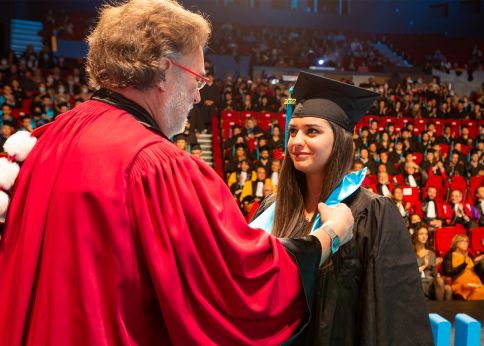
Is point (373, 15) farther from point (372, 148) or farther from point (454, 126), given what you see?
point (372, 148)

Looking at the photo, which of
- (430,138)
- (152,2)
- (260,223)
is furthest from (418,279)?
(430,138)

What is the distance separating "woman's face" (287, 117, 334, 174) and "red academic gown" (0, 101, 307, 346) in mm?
901

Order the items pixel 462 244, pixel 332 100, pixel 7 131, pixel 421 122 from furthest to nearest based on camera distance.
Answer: pixel 421 122 → pixel 7 131 → pixel 462 244 → pixel 332 100

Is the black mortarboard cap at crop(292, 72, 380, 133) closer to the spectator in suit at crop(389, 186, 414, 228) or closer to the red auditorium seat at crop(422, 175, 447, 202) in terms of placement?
the spectator in suit at crop(389, 186, 414, 228)

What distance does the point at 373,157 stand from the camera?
36.6ft

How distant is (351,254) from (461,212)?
8.40 m

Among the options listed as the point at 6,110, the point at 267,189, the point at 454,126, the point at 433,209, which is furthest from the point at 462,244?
the point at 6,110

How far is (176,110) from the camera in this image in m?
1.57

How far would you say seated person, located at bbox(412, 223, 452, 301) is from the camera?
7.08 m

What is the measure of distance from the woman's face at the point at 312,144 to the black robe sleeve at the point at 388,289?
33 cm

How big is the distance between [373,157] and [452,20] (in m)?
19.2

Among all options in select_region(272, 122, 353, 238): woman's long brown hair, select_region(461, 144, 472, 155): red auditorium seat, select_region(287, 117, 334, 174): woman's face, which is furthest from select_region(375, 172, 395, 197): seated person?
select_region(287, 117, 334, 174): woman's face

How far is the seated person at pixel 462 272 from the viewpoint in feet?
23.5

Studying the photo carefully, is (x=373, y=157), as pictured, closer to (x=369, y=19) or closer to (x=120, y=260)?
(x=120, y=260)
